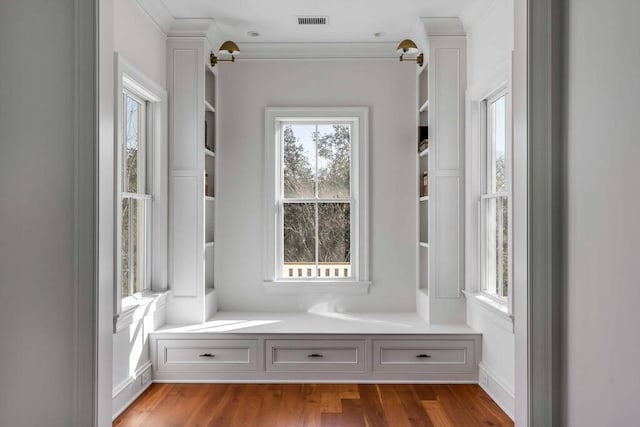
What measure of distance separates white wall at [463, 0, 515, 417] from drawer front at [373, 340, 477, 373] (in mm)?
209

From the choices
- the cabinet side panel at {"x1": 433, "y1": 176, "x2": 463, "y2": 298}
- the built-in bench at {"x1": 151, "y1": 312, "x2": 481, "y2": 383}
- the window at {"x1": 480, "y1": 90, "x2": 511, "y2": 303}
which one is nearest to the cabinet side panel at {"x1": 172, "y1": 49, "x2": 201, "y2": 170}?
the built-in bench at {"x1": 151, "y1": 312, "x2": 481, "y2": 383}

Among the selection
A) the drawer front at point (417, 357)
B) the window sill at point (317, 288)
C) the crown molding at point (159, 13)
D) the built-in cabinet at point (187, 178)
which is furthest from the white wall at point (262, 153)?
the drawer front at point (417, 357)

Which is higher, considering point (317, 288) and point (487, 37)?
point (487, 37)

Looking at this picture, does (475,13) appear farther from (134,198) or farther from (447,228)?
(134,198)

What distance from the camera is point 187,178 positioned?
151 inches

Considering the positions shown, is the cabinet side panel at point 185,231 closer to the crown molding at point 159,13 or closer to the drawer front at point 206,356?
the drawer front at point 206,356

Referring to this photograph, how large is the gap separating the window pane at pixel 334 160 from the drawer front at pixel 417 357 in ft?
4.94

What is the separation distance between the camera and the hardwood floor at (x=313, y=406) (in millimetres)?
2896

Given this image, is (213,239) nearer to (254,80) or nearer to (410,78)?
(254,80)
